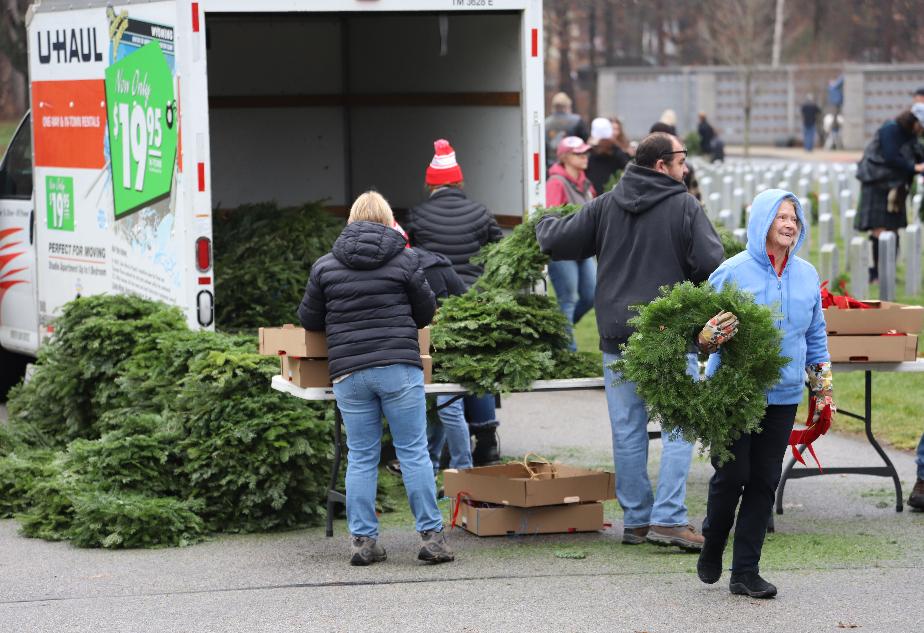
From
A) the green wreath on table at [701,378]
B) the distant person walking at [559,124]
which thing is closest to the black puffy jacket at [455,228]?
the green wreath on table at [701,378]

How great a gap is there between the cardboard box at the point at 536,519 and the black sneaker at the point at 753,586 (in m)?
1.47

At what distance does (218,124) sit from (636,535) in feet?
20.2

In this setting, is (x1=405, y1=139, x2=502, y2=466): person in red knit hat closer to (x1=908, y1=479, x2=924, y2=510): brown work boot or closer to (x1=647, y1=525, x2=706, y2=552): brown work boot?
(x1=647, y1=525, x2=706, y2=552): brown work boot

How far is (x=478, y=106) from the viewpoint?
1065cm

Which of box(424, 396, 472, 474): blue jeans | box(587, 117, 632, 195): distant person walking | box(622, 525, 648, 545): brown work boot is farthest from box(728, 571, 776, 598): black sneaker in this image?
box(587, 117, 632, 195): distant person walking

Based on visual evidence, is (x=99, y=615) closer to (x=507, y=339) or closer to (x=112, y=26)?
(x=507, y=339)

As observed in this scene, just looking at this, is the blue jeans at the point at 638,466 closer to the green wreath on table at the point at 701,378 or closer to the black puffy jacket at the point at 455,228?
the green wreath on table at the point at 701,378

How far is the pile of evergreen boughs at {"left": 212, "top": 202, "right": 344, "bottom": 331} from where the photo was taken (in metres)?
10.3

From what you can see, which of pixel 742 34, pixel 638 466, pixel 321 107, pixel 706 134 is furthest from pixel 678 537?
pixel 742 34

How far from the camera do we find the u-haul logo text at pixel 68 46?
397 inches

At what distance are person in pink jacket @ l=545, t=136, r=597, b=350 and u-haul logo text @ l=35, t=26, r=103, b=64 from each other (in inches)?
143

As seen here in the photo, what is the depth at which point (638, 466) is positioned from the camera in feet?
24.7

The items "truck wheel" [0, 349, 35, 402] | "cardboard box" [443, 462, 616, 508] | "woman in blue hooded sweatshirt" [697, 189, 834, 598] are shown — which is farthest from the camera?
"truck wheel" [0, 349, 35, 402]

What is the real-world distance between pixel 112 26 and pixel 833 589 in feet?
18.5
